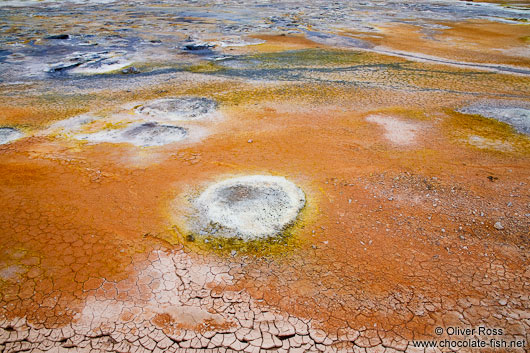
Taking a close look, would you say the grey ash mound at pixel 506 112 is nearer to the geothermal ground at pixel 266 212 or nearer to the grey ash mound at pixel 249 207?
the geothermal ground at pixel 266 212

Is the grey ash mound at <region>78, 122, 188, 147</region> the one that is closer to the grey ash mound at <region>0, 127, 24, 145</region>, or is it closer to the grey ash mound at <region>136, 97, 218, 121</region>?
the grey ash mound at <region>136, 97, 218, 121</region>

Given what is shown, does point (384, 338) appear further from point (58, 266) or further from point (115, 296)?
point (58, 266)

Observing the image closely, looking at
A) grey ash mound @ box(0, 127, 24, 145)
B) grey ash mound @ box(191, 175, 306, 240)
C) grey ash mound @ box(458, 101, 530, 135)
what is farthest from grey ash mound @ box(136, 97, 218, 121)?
grey ash mound @ box(458, 101, 530, 135)

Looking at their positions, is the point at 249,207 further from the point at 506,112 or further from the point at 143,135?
the point at 506,112

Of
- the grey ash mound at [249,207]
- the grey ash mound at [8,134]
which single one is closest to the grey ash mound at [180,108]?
the grey ash mound at [8,134]

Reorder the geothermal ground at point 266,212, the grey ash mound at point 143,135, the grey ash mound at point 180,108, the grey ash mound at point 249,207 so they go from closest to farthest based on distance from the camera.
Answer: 1. the geothermal ground at point 266,212
2. the grey ash mound at point 249,207
3. the grey ash mound at point 143,135
4. the grey ash mound at point 180,108
